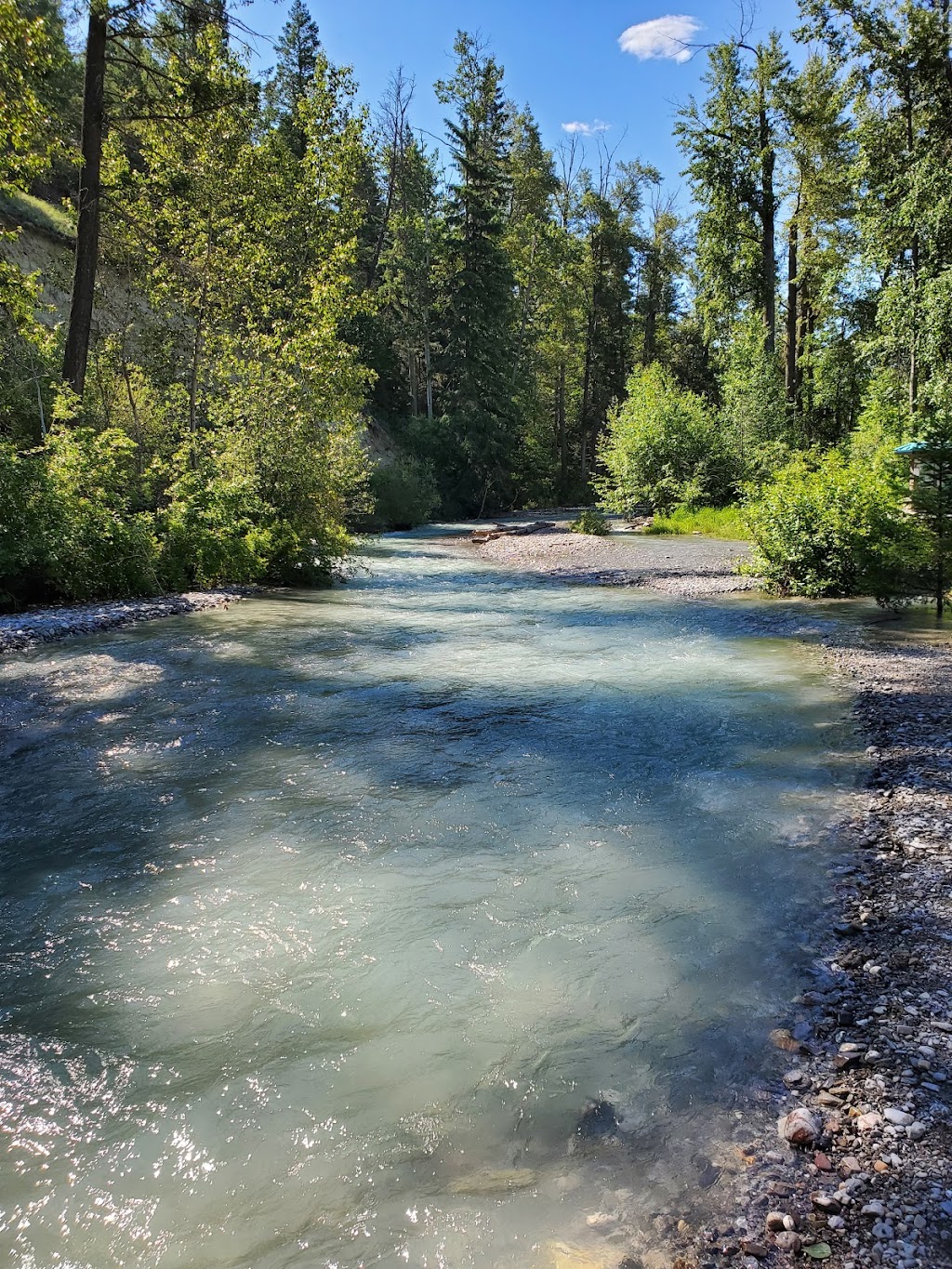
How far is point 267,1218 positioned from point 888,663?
7.98 m

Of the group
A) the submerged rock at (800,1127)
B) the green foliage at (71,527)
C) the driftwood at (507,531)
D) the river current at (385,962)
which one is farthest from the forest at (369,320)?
the submerged rock at (800,1127)

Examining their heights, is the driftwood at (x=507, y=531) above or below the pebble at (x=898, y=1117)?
above

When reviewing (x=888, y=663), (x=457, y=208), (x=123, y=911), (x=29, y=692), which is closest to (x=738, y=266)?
(x=457, y=208)

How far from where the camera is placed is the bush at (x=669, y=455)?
1053 inches

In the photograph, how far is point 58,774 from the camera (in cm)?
549

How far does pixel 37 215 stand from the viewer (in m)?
27.9

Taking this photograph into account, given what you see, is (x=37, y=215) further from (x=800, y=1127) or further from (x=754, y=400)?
Result: (x=800, y=1127)

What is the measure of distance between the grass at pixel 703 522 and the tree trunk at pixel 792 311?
729 cm

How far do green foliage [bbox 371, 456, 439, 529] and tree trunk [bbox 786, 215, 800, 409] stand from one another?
49.9 feet

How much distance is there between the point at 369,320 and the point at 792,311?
63.4ft

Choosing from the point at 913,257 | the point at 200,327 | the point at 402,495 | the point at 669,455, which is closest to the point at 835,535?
the point at 913,257

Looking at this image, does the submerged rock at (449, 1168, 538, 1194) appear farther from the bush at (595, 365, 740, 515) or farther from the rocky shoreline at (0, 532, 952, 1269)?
the bush at (595, 365, 740, 515)

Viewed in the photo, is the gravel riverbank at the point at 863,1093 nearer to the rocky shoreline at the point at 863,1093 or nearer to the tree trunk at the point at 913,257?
the rocky shoreline at the point at 863,1093

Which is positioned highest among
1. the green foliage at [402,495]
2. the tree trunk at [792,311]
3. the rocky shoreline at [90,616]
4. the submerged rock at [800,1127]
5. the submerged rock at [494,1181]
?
the tree trunk at [792,311]
